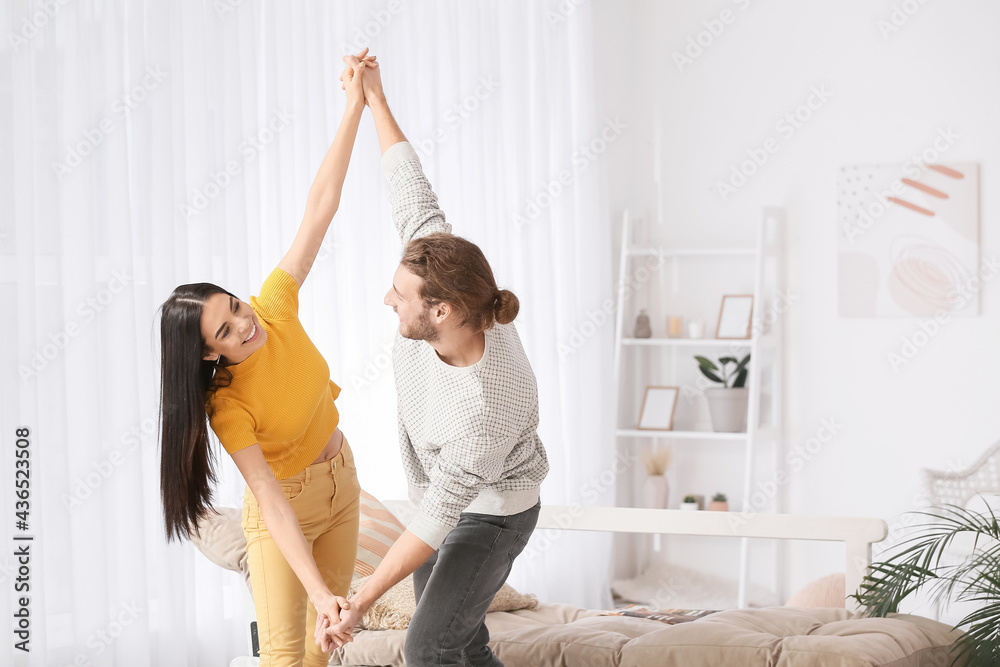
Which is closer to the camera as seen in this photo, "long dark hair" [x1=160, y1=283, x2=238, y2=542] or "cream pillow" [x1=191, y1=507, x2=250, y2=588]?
"long dark hair" [x1=160, y1=283, x2=238, y2=542]

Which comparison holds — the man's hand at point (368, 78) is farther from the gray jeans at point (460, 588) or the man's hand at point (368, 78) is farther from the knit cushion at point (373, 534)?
the knit cushion at point (373, 534)

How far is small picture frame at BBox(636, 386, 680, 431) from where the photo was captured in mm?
4551

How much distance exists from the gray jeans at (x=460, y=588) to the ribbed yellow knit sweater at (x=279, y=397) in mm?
343

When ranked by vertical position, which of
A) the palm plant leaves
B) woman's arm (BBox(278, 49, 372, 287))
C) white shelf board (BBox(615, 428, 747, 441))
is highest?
woman's arm (BBox(278, 49, 372, 287))

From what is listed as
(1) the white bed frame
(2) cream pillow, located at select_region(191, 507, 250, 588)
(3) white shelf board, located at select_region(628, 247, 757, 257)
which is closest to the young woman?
(2) cream pillow, located at select_region(191, 507, 250, 588)

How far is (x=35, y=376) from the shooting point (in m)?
2.60

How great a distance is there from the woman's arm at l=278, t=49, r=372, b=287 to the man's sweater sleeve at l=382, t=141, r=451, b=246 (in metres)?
0.11

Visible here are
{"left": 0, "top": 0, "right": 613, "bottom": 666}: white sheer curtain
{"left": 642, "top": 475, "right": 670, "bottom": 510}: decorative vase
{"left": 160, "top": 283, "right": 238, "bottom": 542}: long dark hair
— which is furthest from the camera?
{"left": 642, "top": 475, "right": 670, "bottom": 510}: decorative vase

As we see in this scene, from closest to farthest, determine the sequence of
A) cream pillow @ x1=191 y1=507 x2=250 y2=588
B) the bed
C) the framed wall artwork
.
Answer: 1. the bed
2. cream pillow @ x1=191 y1=507 x2=250 y2=588
3. the framed wall artwork

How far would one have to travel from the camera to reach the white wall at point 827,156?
402 cm

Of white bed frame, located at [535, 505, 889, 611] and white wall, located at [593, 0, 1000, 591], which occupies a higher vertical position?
white wall, located at [593, 0, 1000, 591]

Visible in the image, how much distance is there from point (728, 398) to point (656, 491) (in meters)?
0.55

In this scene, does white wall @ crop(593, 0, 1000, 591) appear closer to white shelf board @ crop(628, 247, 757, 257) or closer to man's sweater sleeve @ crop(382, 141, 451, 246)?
white shelf board @ crop(628, 247, 757, 257)

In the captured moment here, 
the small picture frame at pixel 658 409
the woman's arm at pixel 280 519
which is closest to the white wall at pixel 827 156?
the small picture frame at pixel 658 409
